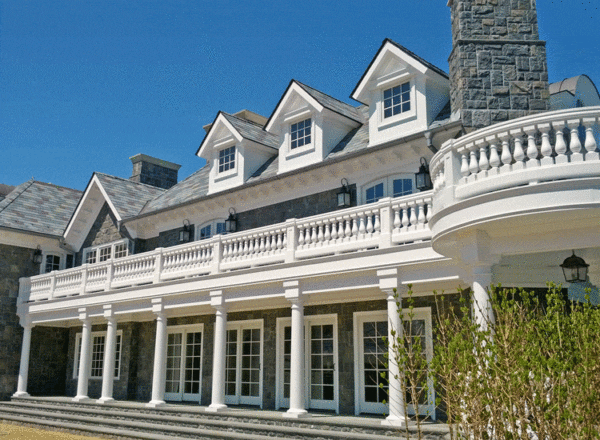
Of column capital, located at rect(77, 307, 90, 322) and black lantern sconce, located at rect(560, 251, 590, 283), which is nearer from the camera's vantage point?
black lantern sconce, located at rect(560, 251, 590, 283)

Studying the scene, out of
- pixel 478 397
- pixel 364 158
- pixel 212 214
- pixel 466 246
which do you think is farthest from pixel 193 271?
pixel 478 397

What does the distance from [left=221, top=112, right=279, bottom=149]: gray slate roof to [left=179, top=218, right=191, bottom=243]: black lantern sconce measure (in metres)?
3.47

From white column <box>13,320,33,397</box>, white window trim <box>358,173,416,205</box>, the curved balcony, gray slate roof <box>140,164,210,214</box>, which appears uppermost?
gray slate roof <box>140,164,210,214</box>

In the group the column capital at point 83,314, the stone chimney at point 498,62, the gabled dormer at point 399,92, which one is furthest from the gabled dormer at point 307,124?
the column capital at point 83,314

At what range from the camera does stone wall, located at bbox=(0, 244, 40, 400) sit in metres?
20.3

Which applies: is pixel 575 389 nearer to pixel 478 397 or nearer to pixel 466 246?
pixel 478 397

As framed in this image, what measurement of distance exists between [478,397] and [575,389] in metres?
0.63

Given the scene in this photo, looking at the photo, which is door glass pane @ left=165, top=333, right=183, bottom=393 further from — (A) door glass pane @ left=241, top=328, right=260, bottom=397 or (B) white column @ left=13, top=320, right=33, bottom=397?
(B) white column @ left=13, top=320, right=33, bottom=397

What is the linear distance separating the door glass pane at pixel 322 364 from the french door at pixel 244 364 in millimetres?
1833

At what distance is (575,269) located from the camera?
331 inches

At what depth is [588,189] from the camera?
7070 millimetres

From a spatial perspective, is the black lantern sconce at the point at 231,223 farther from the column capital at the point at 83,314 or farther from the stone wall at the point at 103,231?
the stone wall at the point at 103,231

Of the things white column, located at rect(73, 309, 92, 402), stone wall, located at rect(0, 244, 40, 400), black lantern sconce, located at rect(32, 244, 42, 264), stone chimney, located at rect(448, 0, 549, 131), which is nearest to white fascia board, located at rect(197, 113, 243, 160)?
white column, located at rect(73, 309, 92, 402)

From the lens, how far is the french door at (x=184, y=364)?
17.5m
